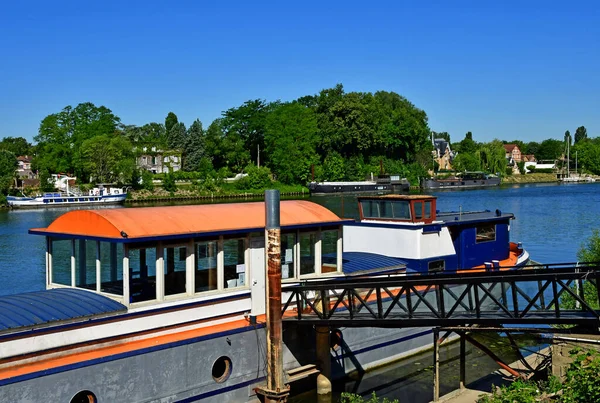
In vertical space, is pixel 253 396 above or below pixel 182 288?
below

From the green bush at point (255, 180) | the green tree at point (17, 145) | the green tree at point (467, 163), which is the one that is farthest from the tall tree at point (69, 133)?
the green tree at point (467, 163)

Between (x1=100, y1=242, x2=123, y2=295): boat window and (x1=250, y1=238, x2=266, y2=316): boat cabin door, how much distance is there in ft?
10.8

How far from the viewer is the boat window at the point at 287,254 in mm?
19016

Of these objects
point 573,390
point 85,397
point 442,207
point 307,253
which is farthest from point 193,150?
point 573,390

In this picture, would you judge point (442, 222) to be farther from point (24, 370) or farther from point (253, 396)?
point (24, 370)

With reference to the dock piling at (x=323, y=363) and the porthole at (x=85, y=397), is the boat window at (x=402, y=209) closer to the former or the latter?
Result: the dock piling at (x=323, y=363)

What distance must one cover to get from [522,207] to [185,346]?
232 feet

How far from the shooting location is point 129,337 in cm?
1576

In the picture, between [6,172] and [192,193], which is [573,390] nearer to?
[192,193]

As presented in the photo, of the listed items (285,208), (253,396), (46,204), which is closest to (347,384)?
(253,396)

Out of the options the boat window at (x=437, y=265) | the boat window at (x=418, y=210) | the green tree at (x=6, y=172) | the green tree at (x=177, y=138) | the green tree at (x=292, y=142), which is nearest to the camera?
the boat window at (x=418, y=210)

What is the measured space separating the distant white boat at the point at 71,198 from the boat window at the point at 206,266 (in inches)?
3026

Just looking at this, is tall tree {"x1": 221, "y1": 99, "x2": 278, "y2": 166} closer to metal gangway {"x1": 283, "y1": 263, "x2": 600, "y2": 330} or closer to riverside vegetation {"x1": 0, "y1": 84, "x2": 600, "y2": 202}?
riverside vegetation {"x1": 0, "y1": 84, "x2": 600, "y2": 202}

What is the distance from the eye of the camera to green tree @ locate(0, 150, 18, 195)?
9400 cm
